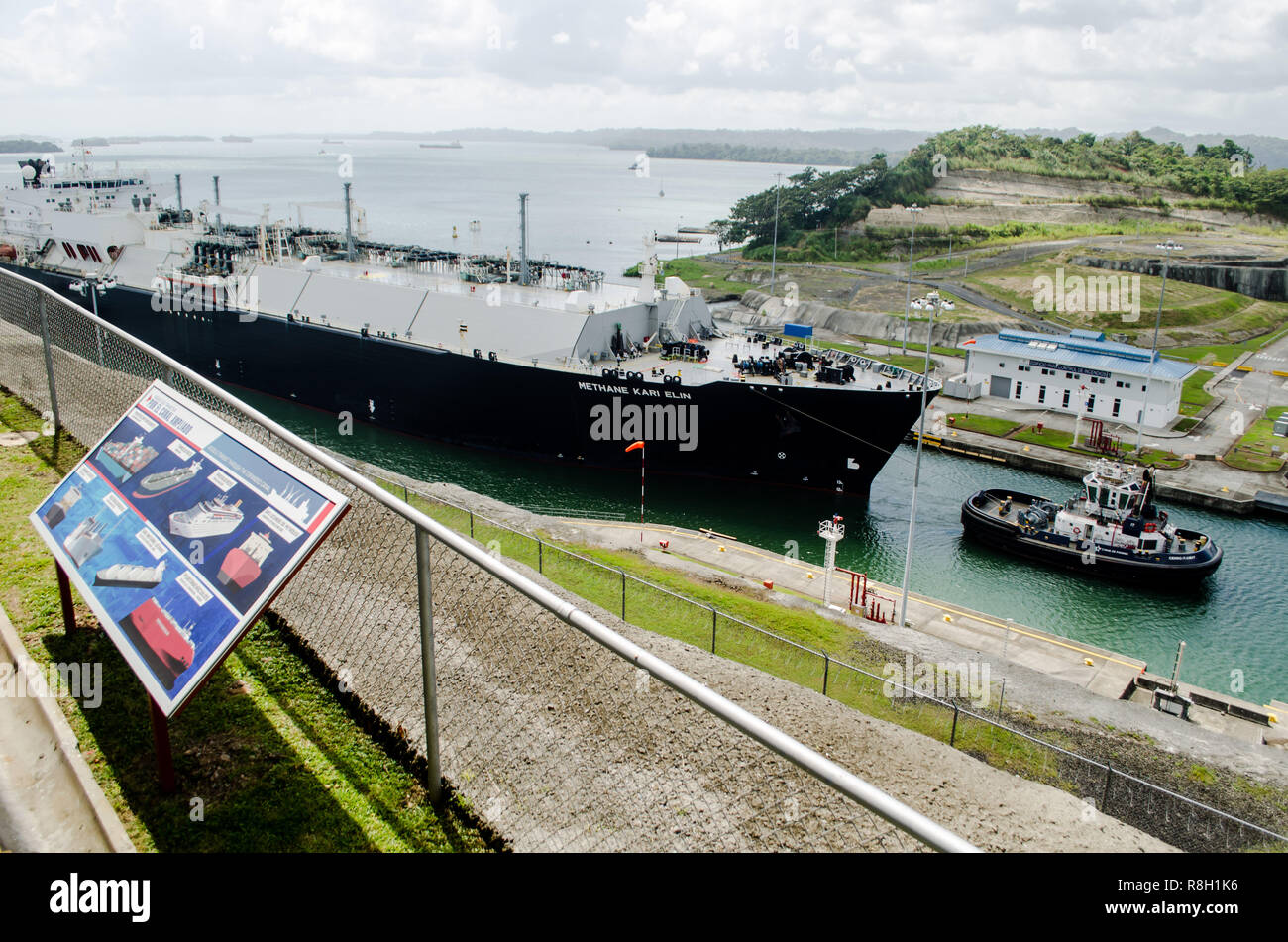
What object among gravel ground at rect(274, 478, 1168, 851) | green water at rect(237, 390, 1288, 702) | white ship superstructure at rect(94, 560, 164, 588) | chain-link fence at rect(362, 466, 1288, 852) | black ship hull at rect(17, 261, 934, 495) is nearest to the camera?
white ship superstructure at rect(94, 560, 164, 588)

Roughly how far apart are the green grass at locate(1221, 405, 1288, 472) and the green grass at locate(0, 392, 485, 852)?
32.4 m

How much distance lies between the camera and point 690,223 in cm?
13800

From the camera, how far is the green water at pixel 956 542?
63.3 feet

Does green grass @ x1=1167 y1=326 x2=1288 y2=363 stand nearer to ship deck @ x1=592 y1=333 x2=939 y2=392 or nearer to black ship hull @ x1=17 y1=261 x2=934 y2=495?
ship deck @ x1=592 y1=333 x2=939 y2=392

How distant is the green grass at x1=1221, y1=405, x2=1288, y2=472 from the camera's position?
95.5ft

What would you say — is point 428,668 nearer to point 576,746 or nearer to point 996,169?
point 576,746

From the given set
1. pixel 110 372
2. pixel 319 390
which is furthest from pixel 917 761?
pixel 319 390

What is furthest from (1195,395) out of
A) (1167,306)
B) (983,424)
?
(1167,306)

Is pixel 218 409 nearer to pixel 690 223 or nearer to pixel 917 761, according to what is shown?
pixel 917 761

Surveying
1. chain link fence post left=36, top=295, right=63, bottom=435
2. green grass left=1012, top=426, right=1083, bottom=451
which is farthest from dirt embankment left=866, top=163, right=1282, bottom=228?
chain link fence post left=36, top=295, right=63, bottom=435

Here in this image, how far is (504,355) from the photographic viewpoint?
27500 mm

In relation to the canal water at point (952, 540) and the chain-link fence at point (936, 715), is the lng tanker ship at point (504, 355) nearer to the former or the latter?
the canal water at point (952, 540)

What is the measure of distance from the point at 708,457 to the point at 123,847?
73.0ft

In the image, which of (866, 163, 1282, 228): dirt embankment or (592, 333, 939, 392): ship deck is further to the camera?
(866, 163, 1282, 228): dirt embankment
